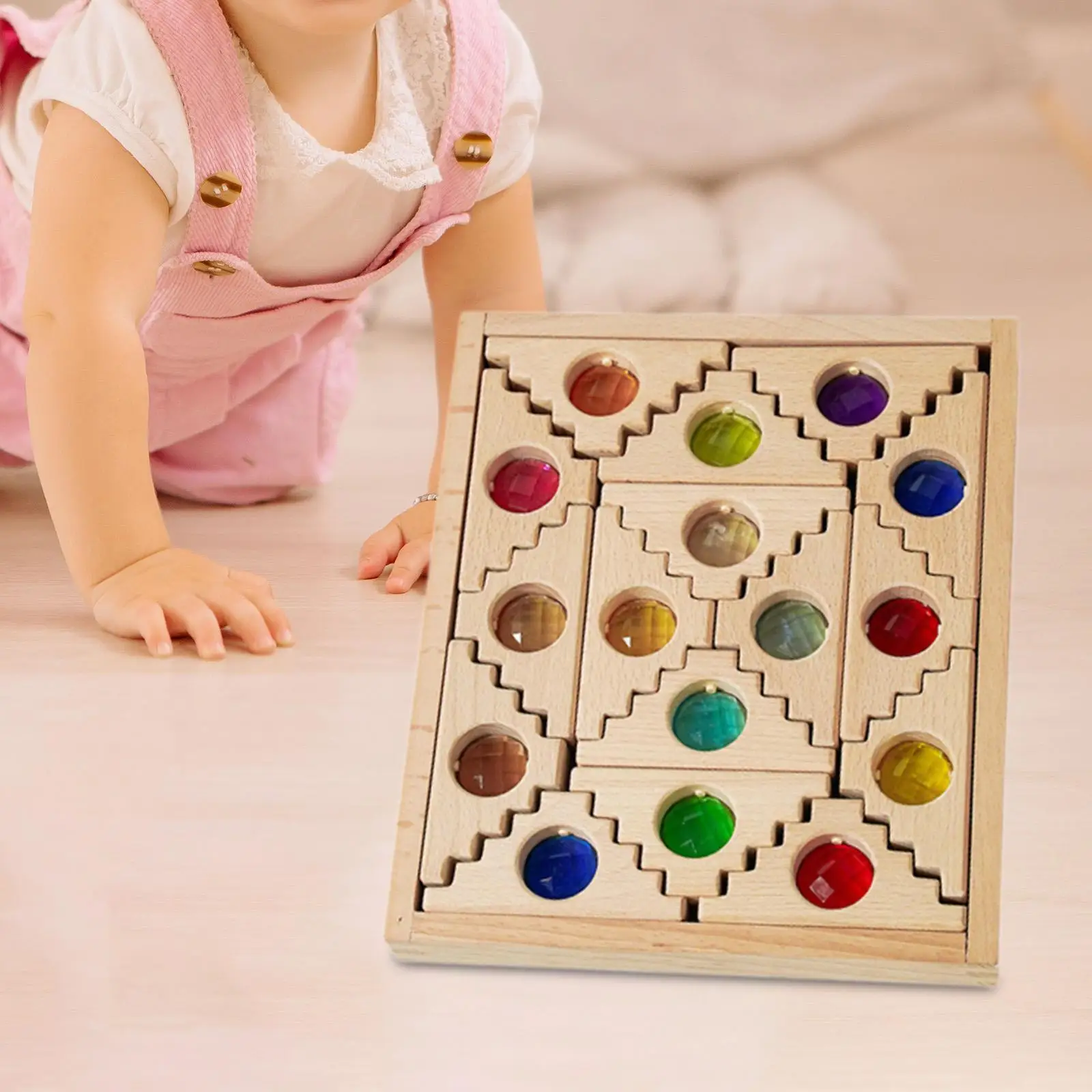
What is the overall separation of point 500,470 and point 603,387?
4cm

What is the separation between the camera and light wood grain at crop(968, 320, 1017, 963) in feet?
1.60

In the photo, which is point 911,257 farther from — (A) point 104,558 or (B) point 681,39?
(A) point 104,558

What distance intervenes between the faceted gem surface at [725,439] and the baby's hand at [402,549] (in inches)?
10.2

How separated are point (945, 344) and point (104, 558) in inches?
15.3

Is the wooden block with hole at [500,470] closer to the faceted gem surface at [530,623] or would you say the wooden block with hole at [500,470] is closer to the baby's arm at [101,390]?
the faceted gem surface at [530,623]

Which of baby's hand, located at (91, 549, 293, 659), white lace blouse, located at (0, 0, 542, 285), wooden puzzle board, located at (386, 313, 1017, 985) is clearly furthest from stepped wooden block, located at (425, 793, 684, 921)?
white lace blouse, located at (0, 0, 542, 285)

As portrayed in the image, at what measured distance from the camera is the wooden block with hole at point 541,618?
0.53 m

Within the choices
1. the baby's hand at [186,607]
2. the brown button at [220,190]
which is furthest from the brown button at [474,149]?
the baby's hand at [186,607]

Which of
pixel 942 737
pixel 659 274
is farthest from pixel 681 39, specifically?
pixel 942 737

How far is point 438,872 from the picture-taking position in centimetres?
50

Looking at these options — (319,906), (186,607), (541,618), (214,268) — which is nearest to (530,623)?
(541,618)

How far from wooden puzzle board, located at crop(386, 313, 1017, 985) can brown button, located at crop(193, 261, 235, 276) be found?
0.27 meters

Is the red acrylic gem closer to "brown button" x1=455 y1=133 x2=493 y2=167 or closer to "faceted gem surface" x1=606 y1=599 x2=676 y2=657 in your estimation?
"faceted gem surface" x1=606 y1=599 x2=676 y2=657

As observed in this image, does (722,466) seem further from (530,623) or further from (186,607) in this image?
(186,607)
